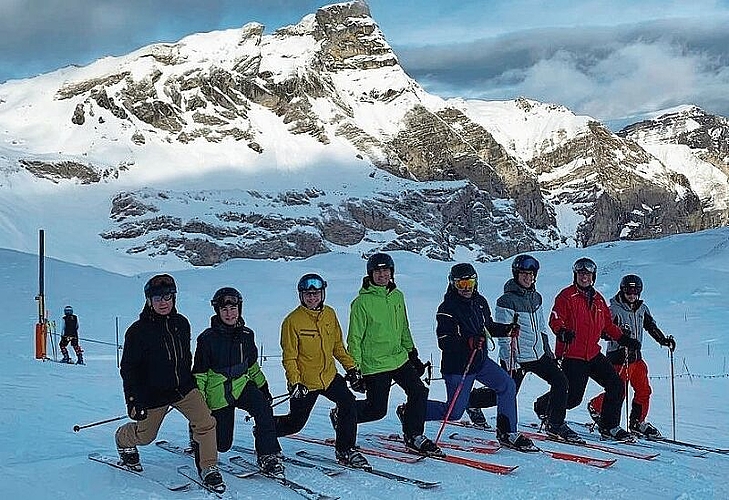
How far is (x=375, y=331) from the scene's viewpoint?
25.7 ft

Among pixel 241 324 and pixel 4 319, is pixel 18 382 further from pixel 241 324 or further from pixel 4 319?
pixel 4 319

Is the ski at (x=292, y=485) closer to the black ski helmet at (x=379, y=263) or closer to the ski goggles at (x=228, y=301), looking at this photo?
the ski goggles at (x=228, y=301)

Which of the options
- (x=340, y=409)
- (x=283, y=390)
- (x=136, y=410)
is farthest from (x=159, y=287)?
(x=283, y=390)

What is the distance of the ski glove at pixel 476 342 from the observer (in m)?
7.93

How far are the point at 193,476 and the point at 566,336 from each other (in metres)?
3.89

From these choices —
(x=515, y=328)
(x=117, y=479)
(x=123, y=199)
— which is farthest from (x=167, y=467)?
(x=123, y=199)

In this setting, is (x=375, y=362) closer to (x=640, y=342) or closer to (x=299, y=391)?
(x=299, y=391)

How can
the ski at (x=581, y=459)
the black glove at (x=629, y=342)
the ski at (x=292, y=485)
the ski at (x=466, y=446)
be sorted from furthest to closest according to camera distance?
1. the black glove at (x=629, y=342)
2. the ski at (x=466, y=446)
3. the ski at (x=581, y=459)
4. the ski at (x=292, y=485)

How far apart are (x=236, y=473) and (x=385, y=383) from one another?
164cm

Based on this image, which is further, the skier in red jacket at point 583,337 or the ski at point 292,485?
the skier in red jacket at point 583,337

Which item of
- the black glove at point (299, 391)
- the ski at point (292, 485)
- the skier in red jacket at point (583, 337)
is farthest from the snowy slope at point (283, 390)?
the skier in red jacket at point (583, 337)

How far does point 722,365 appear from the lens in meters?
17.5

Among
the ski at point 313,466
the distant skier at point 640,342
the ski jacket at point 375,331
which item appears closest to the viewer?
the ski at point 313,466

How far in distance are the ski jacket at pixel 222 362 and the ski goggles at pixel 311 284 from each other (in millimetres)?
640
